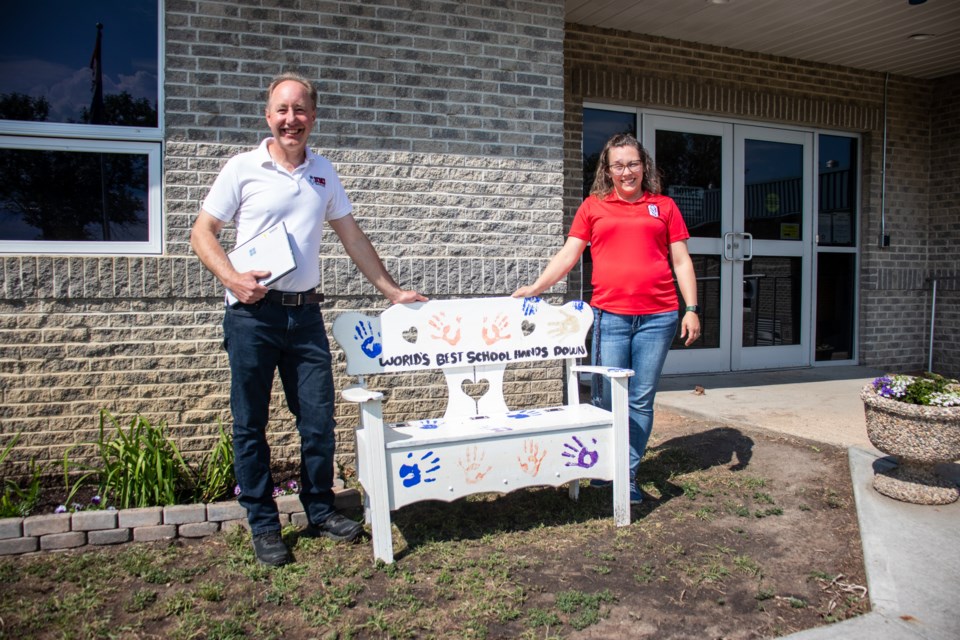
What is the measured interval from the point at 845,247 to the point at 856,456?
4.39m

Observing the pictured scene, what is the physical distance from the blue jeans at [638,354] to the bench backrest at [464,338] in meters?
0.14

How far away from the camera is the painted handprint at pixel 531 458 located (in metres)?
3.31

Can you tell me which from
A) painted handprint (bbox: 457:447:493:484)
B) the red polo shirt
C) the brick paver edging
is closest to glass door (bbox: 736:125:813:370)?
the red polo shirt

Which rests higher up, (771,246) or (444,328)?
(771,246)

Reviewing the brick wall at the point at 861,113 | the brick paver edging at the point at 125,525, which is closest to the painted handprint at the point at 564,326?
the brick paver edging at the point at 125,525

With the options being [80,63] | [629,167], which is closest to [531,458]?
[629,167]

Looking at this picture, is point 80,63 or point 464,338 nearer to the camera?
point 464,338

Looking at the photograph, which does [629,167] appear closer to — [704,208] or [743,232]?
[704,208]

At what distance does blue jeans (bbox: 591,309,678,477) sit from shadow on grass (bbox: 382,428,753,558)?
1.00 feet

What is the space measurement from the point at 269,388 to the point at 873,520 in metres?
2.87

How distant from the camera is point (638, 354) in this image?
3.73m

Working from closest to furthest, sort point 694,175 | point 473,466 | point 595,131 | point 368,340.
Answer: point 473,466, point 368,340, point 595,131, point 694,175

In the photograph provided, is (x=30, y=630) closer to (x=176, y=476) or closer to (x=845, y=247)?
(x=176, y=476)

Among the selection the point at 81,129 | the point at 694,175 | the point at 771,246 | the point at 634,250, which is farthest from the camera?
the point at 771,246
